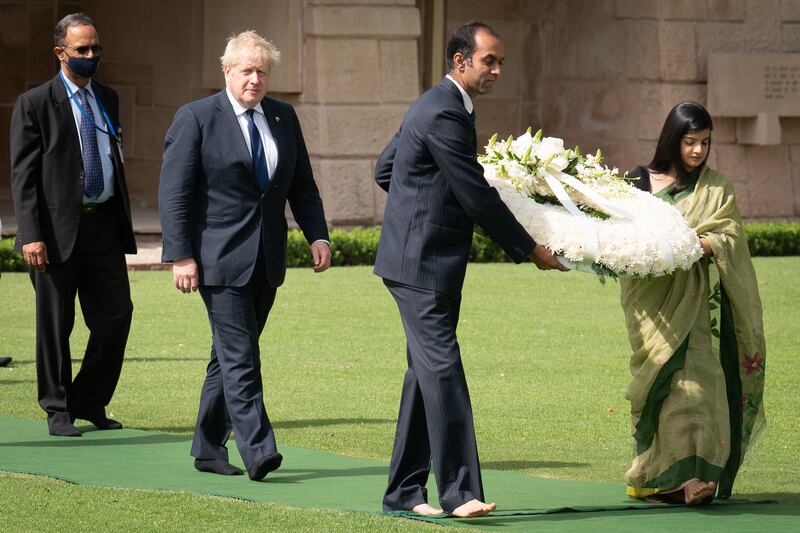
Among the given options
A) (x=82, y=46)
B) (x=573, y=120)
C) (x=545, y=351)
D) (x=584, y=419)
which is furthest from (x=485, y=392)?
(x=573, y=120)

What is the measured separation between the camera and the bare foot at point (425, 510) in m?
5.98

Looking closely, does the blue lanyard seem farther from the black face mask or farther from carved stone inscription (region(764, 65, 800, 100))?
carved stone inscription (region(764, 65, 800, 100))

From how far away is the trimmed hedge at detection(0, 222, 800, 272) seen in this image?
16547 millimetres

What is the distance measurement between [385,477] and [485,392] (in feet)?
9.26

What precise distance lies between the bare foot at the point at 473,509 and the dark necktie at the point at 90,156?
324cm

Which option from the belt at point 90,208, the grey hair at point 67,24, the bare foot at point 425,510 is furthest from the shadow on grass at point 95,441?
the bare foot at point 425,510

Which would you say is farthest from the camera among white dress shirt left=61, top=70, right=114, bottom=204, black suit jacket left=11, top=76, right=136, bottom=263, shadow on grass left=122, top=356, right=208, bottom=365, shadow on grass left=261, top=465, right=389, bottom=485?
shadow on grass left=122, top=356, right=208, bottom=365

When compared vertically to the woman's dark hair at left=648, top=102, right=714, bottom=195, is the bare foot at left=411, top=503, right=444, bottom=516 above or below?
below

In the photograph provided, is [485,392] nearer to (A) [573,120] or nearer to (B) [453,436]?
(B) [453,436]

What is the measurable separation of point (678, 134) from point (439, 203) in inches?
54.4

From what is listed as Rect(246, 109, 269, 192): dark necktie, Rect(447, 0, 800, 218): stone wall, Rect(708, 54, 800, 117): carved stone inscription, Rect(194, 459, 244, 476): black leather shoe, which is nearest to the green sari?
Rect(246, 109, 269, 192): dark necktie

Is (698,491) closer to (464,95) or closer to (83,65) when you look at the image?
(464,95)

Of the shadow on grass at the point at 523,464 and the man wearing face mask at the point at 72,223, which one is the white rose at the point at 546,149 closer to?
the shadow on grass at the point at 523,464

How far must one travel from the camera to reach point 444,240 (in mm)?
5996
